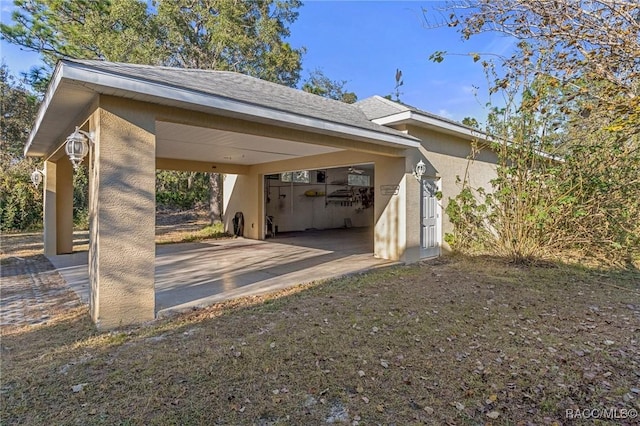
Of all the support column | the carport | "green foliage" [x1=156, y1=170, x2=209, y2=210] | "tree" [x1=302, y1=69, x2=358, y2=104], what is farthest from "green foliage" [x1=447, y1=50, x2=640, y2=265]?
"tree" [x1=302, y1=69, x2=358, y2=104]

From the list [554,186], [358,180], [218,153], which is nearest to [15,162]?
[218,153]

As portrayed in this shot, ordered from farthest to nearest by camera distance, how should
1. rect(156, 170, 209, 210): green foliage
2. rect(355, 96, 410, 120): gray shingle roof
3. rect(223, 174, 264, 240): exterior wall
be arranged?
rect(156, 170, 209, 210): green foliage → rect(223, 174, 264, 240): exterior wall → rect(355, 96, 410, 120): gray shingle roof

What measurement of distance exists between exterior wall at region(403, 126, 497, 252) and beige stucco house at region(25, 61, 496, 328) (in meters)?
0.04

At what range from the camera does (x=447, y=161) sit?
9711 mm

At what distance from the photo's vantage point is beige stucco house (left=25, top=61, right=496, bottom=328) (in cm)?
419

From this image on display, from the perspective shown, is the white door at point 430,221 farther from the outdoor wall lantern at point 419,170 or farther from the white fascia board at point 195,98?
the white fascia board at point 195,98

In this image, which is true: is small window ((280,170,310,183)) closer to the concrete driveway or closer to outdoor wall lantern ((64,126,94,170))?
the concrete driveway

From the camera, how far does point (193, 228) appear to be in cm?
1694

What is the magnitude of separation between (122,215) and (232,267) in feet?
13.0

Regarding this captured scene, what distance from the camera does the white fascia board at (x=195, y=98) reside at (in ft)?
12.2

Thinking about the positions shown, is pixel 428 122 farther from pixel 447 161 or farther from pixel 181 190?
pixel 181 190

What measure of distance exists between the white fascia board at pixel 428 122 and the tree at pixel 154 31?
9088 millimetres

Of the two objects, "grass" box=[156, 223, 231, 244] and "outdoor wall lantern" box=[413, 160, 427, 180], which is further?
"grass" box=[156, 223, 231, 244]

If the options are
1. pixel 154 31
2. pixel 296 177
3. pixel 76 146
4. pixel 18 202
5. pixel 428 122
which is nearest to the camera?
pixel 76 146
